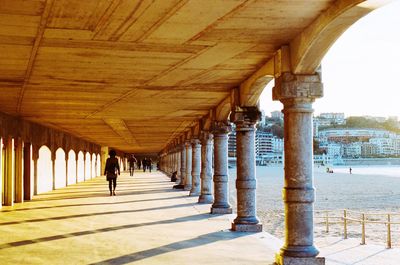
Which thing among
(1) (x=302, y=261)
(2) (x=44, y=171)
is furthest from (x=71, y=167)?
(1) (x=302, y=261)

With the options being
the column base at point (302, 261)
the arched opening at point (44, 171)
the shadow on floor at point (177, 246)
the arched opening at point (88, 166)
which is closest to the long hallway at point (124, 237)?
the shadow on floor at point (177, 246)

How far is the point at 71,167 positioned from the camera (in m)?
29.1

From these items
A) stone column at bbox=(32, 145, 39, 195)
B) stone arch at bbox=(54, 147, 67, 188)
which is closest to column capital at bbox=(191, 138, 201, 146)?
stone column at bbox=(32, 145, 39, 195)

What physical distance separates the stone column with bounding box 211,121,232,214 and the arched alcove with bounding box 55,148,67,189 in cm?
1254

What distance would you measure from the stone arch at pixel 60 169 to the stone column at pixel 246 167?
1538 cm

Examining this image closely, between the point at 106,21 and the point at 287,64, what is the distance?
2700 millimetres

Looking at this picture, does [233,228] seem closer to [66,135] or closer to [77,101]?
[77,101]

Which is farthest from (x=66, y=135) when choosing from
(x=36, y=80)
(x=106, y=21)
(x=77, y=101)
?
(x=106, y=21)

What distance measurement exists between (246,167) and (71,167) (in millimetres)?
20157

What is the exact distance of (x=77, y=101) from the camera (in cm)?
1309

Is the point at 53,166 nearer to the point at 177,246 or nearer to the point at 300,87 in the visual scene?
the point at 177,246

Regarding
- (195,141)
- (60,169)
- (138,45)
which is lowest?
(60,169)

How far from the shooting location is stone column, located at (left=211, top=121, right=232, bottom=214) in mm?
13938

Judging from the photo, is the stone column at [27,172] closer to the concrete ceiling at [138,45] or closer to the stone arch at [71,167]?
the concrete ceiling at [138,45]
